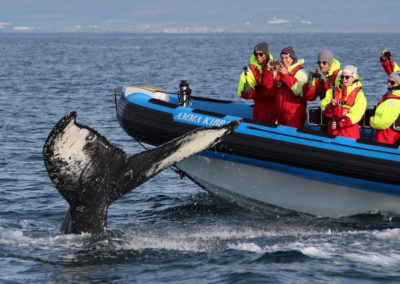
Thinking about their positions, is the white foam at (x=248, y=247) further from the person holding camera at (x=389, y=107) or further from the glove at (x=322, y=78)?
the glove at (x=322, y=78)

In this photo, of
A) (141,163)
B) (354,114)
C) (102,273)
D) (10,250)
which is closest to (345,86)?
(354,114)

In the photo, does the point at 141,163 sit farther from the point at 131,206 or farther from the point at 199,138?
the point at 131,206

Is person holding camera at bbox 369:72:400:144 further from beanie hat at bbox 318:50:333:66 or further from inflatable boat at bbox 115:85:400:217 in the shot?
beanie hat at bbox 318:50:333:66

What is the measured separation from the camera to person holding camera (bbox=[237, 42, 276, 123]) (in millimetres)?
9670

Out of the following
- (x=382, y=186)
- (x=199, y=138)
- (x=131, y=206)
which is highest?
(x=199, y=138)

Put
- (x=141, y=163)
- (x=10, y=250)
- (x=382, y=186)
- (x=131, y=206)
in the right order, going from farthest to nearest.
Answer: (x=131, y=206) < (x=382, y=186) < (x=10, y=250) < (x=141, y=163)

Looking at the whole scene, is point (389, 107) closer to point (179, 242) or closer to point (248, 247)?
point (248, 247)

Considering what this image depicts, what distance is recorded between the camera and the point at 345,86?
8734 mm

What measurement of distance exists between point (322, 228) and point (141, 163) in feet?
9.24

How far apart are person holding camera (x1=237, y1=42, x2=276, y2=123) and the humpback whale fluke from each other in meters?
2.20

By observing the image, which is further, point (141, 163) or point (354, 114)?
point (354, 114)

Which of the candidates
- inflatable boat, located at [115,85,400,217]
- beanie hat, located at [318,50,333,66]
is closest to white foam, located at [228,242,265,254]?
inflatable boat, located at [115,85,400,217]

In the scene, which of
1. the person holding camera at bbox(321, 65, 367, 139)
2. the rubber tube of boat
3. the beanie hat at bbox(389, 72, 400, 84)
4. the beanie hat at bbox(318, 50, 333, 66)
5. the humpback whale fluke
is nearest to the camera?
the humpback whale fluke

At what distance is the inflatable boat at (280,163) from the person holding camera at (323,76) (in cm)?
52
